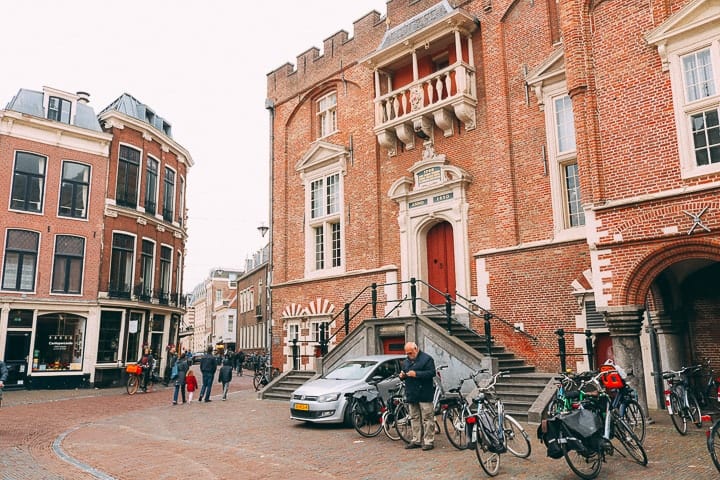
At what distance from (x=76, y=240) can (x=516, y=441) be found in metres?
20.9

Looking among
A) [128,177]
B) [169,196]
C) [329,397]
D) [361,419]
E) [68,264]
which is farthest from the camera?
[169,196]

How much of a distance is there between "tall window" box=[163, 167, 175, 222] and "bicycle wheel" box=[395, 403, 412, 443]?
21.3 metres

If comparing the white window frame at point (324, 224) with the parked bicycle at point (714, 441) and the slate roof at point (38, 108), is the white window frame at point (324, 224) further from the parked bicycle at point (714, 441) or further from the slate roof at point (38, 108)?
the parked bicycle at point (714, 441)

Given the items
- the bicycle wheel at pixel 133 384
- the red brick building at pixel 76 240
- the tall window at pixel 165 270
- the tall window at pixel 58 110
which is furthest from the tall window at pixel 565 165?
Answer: the tall window at pixel 58 110

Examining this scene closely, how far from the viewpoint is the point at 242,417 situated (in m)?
13.3

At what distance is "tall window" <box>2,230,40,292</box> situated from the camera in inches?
859

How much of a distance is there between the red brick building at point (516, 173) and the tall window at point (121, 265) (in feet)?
24.4

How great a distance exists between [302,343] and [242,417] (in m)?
7.18

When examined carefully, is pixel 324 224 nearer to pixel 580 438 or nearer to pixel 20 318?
pixel 20 318

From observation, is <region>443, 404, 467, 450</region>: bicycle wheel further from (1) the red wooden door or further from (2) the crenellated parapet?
(2) the crenellated parapet

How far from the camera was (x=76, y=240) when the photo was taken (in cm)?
2342

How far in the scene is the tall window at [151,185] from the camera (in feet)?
87.4

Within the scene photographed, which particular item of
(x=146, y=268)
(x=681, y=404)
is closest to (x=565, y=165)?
(x=681, y=404)

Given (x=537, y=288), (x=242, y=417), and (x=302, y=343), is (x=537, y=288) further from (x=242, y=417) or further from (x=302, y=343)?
(x=302, y=343)
